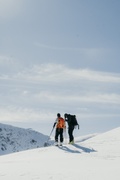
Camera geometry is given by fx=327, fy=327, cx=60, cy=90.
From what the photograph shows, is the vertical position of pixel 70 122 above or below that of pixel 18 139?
below

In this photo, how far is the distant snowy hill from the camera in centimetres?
14162

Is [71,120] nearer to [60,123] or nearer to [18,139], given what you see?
[60,123]

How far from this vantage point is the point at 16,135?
154875 millimetres

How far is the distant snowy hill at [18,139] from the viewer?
14162cm

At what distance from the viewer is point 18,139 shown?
15150cm

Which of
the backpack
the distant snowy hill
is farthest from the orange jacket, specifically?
the distant snowy hill

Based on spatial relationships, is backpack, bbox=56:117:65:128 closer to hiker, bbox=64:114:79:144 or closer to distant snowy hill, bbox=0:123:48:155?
hiker, bbox=64:114:79:144

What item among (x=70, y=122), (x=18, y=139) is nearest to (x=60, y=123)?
(x=70, y=122)

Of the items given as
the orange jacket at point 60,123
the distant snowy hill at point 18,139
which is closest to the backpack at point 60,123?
the orange jacket at point 60,123

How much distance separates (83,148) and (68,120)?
331cm

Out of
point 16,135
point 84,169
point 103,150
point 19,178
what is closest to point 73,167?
point 84,169

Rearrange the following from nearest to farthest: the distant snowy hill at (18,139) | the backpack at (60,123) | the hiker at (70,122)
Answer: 1. the backpack at (60,123)
2. the hiker at (70,122)
3. the distant snowy hill at (18,139)

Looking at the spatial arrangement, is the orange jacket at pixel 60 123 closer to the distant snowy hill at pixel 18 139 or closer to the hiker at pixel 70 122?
the hiker at pixel 70 122

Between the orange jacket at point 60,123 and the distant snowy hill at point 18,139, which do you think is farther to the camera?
A: the distant snowy hill at point 18,139
